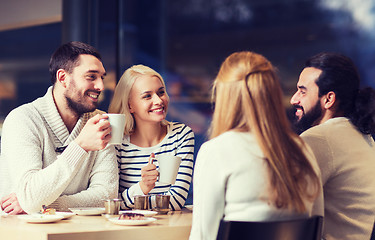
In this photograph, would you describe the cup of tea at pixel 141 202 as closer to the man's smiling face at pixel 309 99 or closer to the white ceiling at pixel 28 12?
the man's smiling face at pixel 309 99

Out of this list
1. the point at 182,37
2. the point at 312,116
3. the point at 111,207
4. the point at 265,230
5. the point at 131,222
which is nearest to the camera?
the point at 265,230

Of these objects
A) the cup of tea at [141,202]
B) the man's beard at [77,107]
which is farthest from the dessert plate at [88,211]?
the man's beard at [77,107]

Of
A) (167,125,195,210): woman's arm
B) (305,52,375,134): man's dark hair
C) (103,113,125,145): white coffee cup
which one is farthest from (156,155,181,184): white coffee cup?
(305,52,375,134): man's dark hair

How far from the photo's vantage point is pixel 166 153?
2678 millimetres

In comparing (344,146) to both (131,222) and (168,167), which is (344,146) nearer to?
(168,167)

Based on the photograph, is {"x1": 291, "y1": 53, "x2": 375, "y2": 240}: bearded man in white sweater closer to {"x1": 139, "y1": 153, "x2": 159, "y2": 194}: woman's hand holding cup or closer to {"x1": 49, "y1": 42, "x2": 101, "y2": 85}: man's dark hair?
{"x1": 139, "y1": 153, "x2": 159, "y2": 194}: woman's hand holding cup

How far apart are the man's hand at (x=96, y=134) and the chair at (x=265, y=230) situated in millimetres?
817

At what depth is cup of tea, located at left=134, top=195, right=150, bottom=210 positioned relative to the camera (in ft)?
7.27

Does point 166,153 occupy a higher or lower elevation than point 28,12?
lower

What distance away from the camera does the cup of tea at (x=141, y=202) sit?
2.21 m

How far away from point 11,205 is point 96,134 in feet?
1.67

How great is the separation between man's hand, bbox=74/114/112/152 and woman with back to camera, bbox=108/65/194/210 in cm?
51

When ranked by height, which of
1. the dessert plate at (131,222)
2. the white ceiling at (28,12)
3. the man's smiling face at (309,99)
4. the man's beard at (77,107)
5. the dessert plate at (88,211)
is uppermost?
the white ceiling at (28,12)

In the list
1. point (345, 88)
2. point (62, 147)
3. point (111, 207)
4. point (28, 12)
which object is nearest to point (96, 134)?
point (111, 207)
